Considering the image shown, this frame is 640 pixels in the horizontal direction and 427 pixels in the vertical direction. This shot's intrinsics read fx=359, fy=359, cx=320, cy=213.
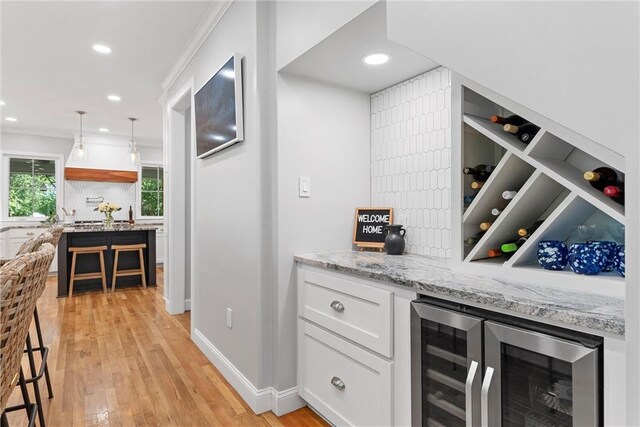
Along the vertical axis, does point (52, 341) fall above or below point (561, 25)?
below

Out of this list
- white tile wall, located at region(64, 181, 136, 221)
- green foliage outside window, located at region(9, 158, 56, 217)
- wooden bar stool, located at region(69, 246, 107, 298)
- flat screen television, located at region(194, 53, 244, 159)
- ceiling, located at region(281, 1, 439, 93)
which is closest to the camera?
ceiling, located at region(281, 1, 439, 93)

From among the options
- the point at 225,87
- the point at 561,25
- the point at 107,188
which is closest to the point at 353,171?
the point at 225,87

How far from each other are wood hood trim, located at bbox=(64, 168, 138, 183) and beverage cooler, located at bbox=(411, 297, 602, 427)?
284 inches

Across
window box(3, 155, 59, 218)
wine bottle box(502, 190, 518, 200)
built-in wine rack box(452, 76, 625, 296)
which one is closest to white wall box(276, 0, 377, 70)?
built-in wine rack box(452, 76, 625, 296)

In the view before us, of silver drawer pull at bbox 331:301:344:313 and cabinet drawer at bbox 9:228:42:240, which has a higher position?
cabinet drawer at bbox 9:228:42:240

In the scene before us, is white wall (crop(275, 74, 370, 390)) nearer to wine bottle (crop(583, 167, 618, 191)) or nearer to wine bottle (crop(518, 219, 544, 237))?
wine bottle (crop(518, 219, 544, 237))

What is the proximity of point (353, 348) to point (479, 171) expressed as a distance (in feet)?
3.09

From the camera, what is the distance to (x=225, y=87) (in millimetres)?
2344

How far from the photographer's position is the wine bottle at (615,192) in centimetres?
102

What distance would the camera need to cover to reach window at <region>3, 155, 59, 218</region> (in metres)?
6.51

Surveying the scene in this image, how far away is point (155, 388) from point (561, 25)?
2.66 m

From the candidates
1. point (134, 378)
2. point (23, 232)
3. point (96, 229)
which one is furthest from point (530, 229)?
point (23, 232)

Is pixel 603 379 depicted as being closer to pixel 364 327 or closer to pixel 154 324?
pixel 364 327

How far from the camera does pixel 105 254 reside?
5125 millimetres
